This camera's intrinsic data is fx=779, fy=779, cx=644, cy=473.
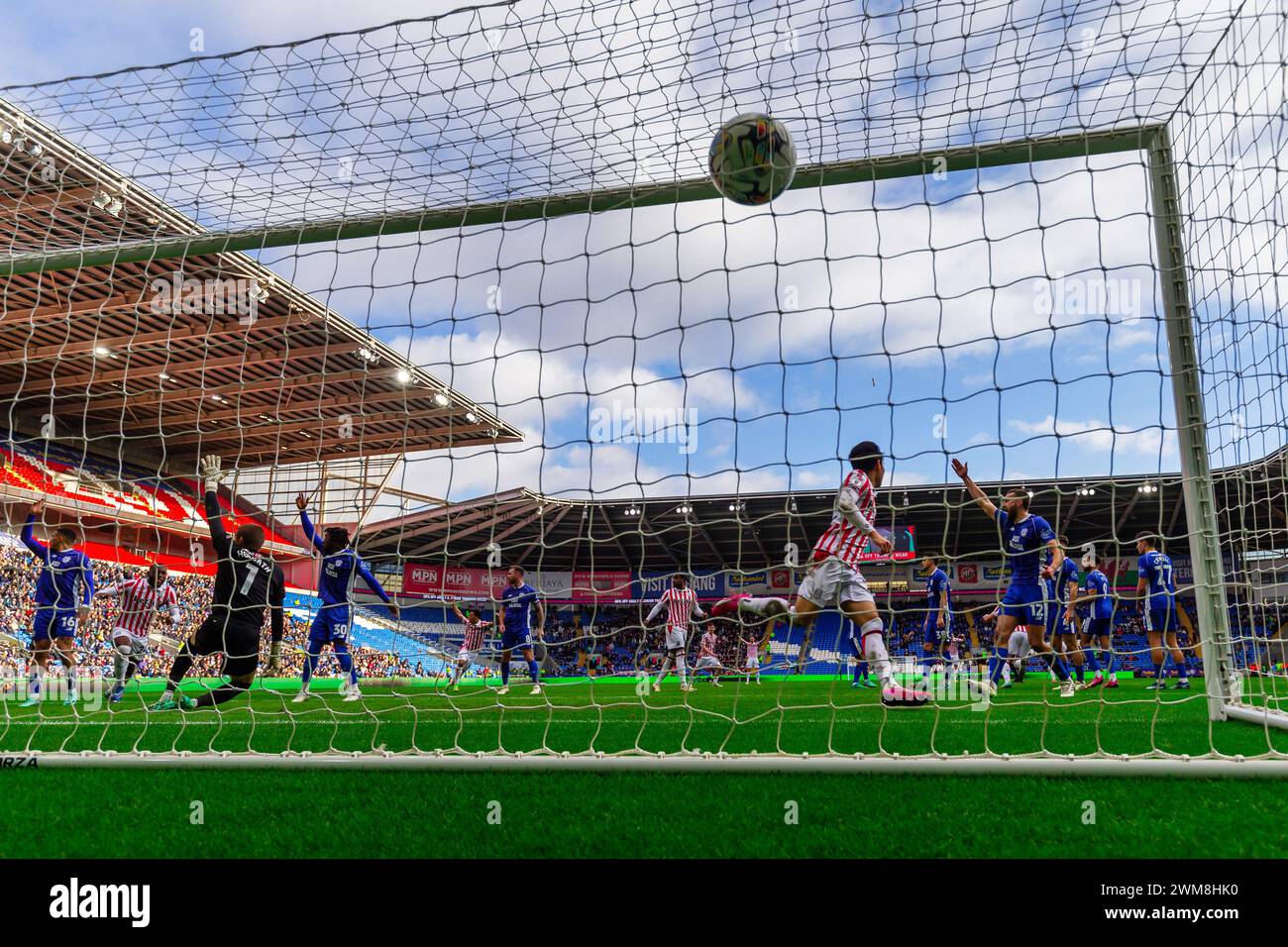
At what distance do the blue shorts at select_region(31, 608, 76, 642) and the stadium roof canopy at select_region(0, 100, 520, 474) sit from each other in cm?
193

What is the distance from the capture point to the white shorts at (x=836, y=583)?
5227 millimetres

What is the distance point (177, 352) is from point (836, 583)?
633 inches

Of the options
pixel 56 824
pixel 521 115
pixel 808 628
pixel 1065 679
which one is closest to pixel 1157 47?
pixel 521 115

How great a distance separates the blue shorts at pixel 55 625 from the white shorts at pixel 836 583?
7.72 metres

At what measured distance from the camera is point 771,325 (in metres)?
4.26

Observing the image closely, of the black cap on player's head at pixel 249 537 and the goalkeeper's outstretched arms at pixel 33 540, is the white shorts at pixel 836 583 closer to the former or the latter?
the black cap on player's head at pixel 249 537

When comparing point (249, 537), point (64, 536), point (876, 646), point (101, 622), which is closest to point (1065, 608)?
point (876, 646)

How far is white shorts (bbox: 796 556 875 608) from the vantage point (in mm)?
5227

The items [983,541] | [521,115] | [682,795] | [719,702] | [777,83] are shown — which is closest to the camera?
[682,795]

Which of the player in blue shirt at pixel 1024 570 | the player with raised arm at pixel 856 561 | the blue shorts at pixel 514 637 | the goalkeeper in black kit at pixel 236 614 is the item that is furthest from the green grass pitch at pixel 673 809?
the blue shorts at pixel 514 637

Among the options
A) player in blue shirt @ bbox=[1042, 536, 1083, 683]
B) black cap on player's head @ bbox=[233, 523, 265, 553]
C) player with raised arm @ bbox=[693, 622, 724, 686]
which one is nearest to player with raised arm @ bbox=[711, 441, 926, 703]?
player in blue shirt @ bbox=[1042, 536, 1083, 683]

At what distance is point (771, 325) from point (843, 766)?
7.45 feet

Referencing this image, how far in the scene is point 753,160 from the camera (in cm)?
423

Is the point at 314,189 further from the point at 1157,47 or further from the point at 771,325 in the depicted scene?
the point at 1157,47
